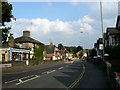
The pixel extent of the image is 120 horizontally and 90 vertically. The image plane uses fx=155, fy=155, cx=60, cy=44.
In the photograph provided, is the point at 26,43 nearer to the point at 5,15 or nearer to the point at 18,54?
the point at 18,54

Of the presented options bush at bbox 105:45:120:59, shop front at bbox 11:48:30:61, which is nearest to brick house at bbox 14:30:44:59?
shop front at bbox 11:48:30:61

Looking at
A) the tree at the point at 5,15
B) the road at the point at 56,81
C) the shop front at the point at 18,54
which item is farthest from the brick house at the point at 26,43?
the road at the point at 56,81

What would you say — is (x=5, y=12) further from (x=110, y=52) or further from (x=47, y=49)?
(x=47, y=49)

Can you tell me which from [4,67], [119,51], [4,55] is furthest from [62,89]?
[4,55]

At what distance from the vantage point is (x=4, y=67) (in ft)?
93.5

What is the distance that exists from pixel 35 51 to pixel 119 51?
33836 millimetres

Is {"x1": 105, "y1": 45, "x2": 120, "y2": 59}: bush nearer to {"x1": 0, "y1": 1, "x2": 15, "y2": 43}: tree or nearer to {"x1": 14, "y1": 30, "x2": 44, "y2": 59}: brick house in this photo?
{"x1": 0, "y1": 1, "x2": 15, "y2": 43}: tree

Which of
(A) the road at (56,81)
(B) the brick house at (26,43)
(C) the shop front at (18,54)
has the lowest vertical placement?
(A) the road at (56,81)

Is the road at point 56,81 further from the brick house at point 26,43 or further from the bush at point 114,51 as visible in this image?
the brick house at point 26,43

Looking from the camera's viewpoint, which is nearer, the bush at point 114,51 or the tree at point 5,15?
the tree at point 5,15

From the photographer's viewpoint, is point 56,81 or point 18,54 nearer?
point 56,81

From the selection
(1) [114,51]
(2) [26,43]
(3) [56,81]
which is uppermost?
(2) [26,43]

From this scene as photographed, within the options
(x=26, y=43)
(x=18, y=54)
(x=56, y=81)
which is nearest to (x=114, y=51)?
(x=56, y=81)

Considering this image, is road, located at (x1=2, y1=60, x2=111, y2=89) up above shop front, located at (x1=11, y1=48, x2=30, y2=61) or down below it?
below
